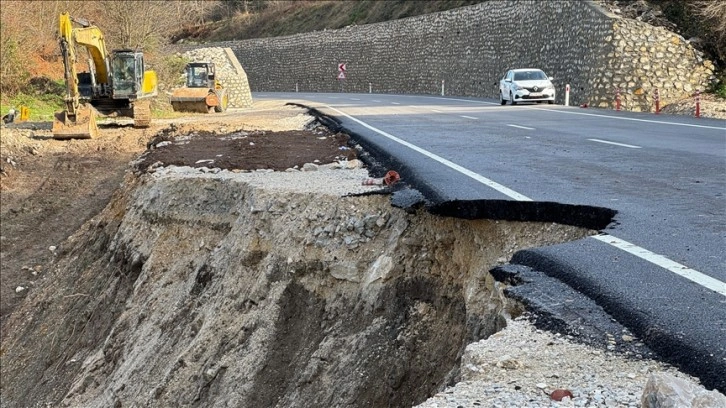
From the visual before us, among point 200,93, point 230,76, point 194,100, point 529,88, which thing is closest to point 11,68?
point 194,100

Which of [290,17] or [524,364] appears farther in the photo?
[290,17]

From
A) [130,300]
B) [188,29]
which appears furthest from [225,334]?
[188,29]

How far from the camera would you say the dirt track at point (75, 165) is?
13320 millimetres

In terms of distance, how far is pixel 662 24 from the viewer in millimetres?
25781

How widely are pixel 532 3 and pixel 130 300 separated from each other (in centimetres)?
2784

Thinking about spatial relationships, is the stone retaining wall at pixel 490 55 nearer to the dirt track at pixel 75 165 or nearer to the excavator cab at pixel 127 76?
the dirt track at pixel 75 165

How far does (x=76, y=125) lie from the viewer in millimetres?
22156

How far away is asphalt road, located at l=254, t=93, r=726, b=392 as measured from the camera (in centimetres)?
412

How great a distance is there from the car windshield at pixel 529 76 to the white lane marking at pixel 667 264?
74.1 feet

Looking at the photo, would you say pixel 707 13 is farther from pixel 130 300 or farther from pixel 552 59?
pixel 130 300

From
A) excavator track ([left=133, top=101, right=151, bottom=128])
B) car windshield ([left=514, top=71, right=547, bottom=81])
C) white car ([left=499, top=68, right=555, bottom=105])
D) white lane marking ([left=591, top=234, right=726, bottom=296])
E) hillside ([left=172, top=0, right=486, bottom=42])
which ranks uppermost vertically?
hillside ([left=172, top=0, right=486, bottom=42])

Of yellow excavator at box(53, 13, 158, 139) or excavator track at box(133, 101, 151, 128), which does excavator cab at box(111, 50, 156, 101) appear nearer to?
yellow excavator at box(53, 13, 158, 139)

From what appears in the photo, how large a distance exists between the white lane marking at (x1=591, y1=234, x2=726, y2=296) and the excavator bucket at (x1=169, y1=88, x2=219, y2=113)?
26820mm

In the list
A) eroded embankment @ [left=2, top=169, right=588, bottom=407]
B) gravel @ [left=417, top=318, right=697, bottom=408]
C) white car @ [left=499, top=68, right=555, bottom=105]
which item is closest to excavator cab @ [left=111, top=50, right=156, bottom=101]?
white car @ [left=499, top=68, right=555, bottom=105]
